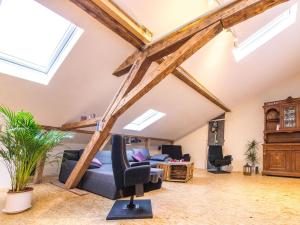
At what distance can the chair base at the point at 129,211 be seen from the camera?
2.27 meters

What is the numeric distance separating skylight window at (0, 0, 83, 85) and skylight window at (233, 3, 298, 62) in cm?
350

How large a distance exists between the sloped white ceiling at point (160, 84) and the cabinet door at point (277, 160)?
6.80 ft

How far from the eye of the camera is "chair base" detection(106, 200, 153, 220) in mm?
2271

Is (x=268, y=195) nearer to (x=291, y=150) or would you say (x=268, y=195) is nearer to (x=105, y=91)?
(x=291, y=150)

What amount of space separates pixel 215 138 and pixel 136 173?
5895 mm

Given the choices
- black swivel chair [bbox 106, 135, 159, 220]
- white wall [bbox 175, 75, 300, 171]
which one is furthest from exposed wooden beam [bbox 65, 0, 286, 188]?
white wall [bbox 175, 75, 300, 171]

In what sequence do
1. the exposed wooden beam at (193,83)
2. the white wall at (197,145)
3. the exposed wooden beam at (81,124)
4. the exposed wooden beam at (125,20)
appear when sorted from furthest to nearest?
the white wall at (197,145), the exposed wooden beam at (193,83), the exposed wooden beam at (81,124), the exposed wooden beam at (125,20)

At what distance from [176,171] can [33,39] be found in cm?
385

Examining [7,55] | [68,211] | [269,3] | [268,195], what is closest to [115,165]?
[68,211]

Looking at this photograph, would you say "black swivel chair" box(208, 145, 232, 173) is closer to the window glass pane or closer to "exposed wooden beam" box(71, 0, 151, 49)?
"exposed wooden beam" box(71, 0, 151, 49)

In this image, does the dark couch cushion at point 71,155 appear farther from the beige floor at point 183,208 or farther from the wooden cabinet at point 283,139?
the wooden cabinet at point 283,139

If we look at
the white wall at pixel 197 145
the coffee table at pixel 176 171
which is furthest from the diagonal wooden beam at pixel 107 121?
the white wall at pixel 197 145

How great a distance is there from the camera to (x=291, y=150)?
18.9 feet

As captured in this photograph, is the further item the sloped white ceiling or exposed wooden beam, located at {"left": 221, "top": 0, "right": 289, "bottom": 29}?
the sloped white ceiling
